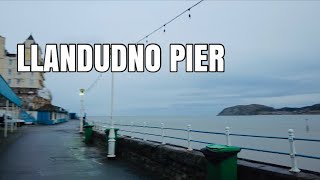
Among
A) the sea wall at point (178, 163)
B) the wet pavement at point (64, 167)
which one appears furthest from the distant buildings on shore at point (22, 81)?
the sea wall at point (178, 163)

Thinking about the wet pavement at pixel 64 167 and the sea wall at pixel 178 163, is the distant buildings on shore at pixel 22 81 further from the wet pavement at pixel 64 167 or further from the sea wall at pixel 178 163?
the sea wall at pixel 178 163

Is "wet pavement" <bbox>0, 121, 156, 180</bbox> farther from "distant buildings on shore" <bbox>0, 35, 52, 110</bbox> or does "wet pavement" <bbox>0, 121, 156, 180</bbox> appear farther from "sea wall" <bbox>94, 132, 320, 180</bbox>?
"distant buildings on shore" <bbox>0, 35, 52, 110</bbox>

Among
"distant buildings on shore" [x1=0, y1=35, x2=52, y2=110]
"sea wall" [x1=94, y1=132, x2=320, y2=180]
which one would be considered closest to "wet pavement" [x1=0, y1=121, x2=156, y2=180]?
"sea wall" [x1=94, y1=132, x2=320, y2=180]

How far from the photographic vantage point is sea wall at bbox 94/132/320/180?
6.80 metres

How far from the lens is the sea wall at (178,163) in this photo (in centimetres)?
680

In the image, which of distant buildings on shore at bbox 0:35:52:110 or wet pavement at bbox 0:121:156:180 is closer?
wet pavement at bbox 0:121:156:180

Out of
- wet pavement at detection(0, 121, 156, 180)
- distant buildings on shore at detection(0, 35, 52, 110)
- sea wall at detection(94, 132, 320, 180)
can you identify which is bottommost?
wet pavement at detection(0, 121, 156, 180)

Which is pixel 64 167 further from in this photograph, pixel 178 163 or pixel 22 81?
pixel 22 81

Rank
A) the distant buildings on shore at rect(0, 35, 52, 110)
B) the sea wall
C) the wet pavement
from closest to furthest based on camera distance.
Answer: the sea wall, the wet pavement, the distant buildings on shore at rect(0, 35, 52, 110)

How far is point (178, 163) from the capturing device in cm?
1018

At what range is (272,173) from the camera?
21.9 ft

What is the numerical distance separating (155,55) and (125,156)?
4163 mm

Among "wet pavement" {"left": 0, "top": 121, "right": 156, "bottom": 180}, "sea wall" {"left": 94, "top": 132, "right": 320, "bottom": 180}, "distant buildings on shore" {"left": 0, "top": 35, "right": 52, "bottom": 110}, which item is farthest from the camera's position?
"distant buildings on shore" {"left": 0, "top": 35, "right": 52, "bottom": 110}

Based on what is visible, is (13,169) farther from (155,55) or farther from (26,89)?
(26,89)
